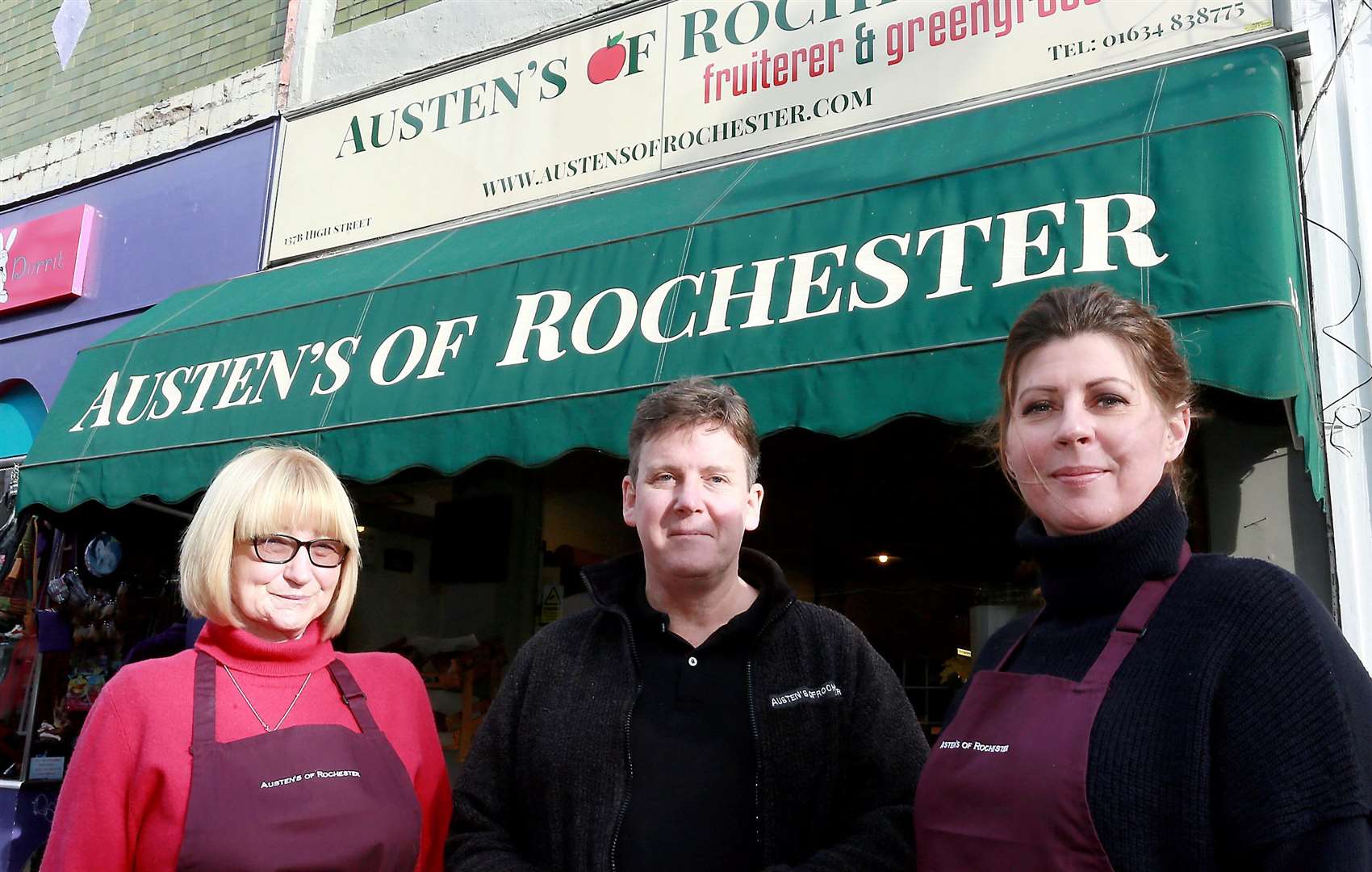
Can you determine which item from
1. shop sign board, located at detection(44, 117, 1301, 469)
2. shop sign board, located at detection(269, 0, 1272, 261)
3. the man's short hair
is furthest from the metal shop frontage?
the man's short hair

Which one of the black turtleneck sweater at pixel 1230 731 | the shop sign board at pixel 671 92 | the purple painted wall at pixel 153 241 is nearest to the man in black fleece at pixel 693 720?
the black turtleneck sweater at pixel 1230 731

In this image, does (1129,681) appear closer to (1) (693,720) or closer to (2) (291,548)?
(1) (693,720)

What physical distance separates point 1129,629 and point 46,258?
8463 mm

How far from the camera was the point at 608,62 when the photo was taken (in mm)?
5992

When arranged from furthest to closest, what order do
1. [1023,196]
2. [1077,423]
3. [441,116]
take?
[441,116] → [1023,196] → [1077,423]

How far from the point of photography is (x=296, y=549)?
7.89ft

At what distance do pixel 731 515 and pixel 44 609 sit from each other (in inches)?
248

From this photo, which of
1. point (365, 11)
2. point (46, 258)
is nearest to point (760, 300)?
point (365, 11)

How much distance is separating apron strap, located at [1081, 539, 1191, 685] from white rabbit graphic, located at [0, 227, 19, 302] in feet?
28.8

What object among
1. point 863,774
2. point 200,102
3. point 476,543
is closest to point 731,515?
point 863,774

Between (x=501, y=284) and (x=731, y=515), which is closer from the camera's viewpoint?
(x=731, y=515)

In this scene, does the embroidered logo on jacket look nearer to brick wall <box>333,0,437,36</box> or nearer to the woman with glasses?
the woman with glasses

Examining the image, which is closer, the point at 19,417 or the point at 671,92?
the point at 671,92

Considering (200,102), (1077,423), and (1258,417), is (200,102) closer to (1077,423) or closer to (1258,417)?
(1258,417)
